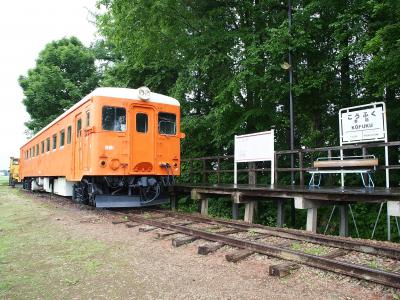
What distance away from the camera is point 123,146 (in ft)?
35.3

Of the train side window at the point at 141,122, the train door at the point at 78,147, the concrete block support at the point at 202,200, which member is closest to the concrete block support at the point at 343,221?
the concrete block support at the point at 202,200

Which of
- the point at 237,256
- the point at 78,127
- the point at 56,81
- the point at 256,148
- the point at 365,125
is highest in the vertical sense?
the point at 56,81

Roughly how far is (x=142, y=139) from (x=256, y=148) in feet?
10.6

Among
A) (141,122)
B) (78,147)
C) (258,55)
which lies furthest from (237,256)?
(78,147)

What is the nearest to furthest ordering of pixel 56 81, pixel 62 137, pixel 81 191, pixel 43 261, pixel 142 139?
pixel 43 261, pixel 142 139, pixel 81 191, pixel 62 137, pixel 56 81

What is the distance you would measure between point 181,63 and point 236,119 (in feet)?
10.3

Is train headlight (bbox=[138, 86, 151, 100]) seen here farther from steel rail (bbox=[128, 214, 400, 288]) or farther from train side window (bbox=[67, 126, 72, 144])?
steel rail (bbox=[128, 214, 400, 288])

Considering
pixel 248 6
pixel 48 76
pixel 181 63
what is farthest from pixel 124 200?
pixel 48 76

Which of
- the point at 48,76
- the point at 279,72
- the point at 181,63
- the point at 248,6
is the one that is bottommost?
the point at 279,72

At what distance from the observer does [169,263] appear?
5699 mm

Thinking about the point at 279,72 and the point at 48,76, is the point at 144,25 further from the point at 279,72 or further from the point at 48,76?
the point at 48,76

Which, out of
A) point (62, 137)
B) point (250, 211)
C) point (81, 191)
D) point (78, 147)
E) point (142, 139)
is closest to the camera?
point (250, 211)

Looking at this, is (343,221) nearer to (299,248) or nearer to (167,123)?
(299,248)

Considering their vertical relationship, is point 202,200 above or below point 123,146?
below
